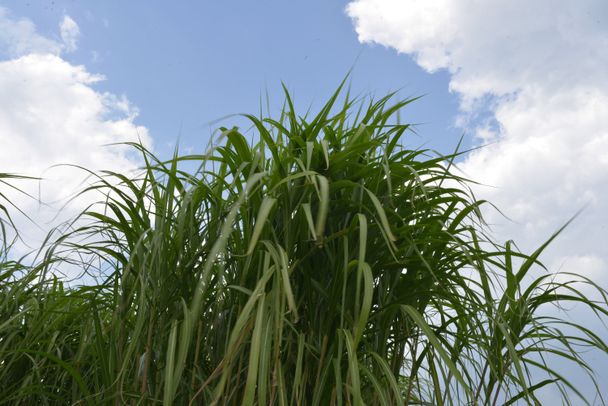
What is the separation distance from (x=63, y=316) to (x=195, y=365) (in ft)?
2.36

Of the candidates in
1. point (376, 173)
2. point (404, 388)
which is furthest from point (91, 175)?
point (404, 388)

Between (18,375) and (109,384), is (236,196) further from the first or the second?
(18,375)

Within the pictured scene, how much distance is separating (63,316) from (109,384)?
522 millimetres

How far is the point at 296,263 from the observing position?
1238 millimetres

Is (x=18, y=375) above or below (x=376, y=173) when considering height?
below

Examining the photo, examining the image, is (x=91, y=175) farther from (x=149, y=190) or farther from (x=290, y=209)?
(x=290, y=209)

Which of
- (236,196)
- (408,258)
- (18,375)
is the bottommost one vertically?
(18,375)

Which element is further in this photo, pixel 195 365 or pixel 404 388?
pixel 404 388

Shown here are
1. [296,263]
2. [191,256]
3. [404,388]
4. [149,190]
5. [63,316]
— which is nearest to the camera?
[296,263]

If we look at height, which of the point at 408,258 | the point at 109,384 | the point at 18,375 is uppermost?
the point at 408,258

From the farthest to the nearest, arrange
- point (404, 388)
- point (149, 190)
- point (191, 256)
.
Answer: point (404, 388)
point (149, 190)
point (191, 256)

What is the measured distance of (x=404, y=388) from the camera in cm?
214

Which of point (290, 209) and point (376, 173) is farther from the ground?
point (376, 173)

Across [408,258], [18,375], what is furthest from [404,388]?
[18,375]
